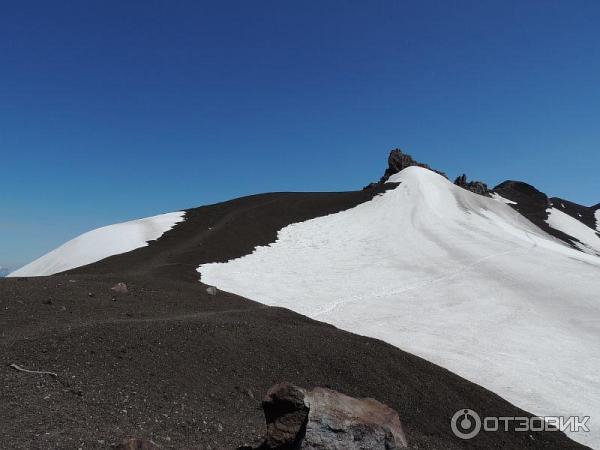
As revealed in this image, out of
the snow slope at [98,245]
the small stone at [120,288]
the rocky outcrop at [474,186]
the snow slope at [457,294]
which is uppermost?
the rocky outcrop at [474,186]

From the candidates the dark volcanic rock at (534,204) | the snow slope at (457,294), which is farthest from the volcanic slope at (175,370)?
the dark volcanic rock at (534,204)

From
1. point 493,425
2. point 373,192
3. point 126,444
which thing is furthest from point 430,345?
point 373,192

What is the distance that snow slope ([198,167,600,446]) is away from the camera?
720 inches

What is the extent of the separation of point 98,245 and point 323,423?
38.7 meters

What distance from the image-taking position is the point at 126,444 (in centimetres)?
601

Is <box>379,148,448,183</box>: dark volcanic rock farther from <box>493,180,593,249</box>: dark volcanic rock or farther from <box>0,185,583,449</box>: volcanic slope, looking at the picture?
<box>0,185,583,449</box>: volcanic slope

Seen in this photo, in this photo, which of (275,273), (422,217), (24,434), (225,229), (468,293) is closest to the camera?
(24,434)

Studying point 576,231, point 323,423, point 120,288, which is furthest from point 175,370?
point 576,231

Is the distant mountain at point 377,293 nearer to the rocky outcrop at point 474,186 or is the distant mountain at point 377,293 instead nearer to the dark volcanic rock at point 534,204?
the dark volcanic rock at point 534,204

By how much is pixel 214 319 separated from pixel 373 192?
179ft

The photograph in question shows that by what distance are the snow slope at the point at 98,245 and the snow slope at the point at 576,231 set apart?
60.8m

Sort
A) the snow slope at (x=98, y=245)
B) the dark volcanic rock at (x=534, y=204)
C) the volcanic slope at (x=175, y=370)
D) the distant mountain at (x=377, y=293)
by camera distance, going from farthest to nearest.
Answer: the dark volcanic rock at (x=534, y=204) → the snow slope at (x=98, y=245) → the distant mountain at (x=377, y=293) → the volcanic slope at (x=175, y=370)

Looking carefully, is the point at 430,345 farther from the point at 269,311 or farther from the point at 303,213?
the point at 303,213

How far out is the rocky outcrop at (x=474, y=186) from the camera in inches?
3523
